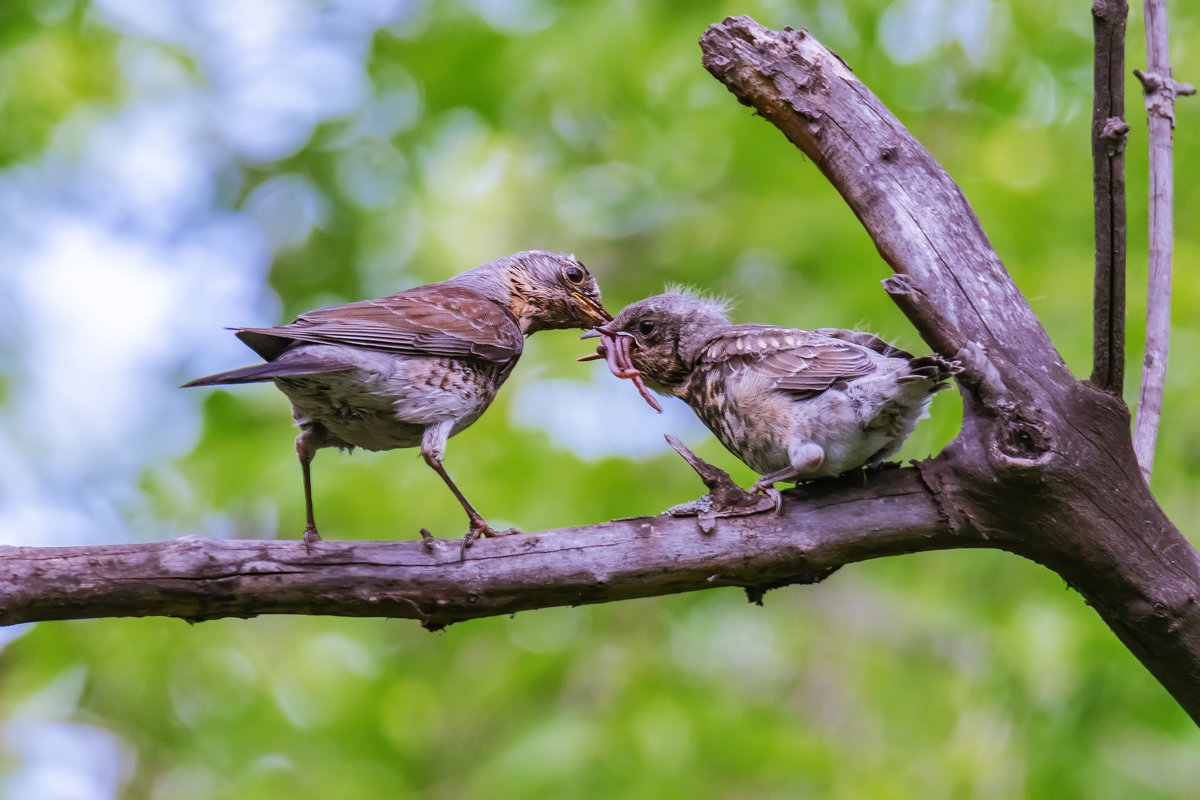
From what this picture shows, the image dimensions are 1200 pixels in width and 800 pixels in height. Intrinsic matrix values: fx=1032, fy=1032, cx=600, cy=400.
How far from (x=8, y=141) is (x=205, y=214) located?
1.18 m

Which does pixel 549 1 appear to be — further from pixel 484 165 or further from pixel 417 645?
pixel 417 645

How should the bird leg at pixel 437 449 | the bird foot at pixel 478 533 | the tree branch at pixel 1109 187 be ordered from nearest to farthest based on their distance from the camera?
the tree branch at pixel 1109 187, the bird foot at pixel 478 533, the bird leg at pixel 437 449

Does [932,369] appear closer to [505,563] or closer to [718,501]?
[718,501]

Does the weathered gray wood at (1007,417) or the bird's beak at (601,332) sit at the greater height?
the weathered gray wood at (1007,417)

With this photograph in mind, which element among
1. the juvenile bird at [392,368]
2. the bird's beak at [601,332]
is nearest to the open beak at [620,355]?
the bird's beak at [601,332]

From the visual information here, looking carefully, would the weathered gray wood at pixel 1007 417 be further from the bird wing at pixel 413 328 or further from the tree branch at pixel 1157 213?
the bird wing at pixel 413 328

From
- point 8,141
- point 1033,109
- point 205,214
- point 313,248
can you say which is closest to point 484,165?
point 313,248

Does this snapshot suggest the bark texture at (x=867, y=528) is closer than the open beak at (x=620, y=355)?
Yes

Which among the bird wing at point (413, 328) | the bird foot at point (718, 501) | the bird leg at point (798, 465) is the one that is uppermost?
the bird leg at point (798, 465)

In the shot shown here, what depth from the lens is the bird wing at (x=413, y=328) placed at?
3.65 meters

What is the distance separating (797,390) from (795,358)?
0.43ft

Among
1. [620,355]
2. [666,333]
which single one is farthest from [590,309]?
[666,333]

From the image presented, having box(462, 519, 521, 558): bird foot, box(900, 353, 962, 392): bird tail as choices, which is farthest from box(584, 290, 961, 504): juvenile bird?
box(462, 519, 521, 558): bird foot

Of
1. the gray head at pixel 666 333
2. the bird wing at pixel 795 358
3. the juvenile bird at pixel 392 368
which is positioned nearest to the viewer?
the bird wing at pixel 795 358
